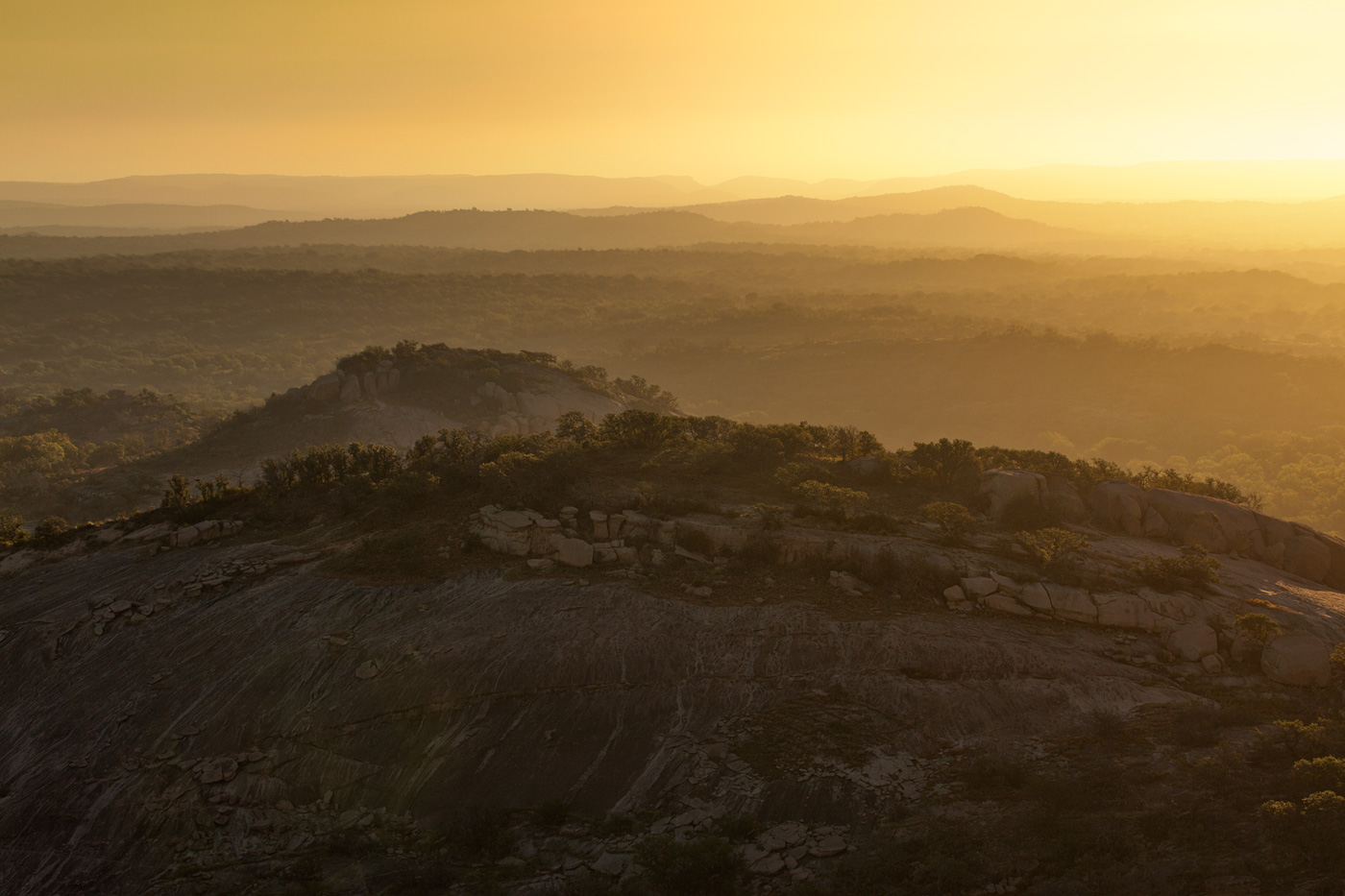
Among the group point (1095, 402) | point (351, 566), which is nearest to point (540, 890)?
point (351, 566)

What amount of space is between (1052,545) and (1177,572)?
242cm

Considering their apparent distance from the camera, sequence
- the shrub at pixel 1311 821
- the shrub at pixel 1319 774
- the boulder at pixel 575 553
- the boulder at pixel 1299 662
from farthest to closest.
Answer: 1. the boulder at pixel 575 553
2. the boulder at pixel 1299 662
3. the shrub at pixel 1319 774
4. the shrub at pixel 1311 821

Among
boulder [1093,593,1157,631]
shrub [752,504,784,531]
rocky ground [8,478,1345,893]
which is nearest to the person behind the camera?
rocky ground [8,478,1345,893]

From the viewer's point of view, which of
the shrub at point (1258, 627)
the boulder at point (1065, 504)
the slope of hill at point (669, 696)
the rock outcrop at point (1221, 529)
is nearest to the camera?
the slope of hill at point (669, 696)

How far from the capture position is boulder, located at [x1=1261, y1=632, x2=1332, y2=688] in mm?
12891

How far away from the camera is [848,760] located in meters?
11.7

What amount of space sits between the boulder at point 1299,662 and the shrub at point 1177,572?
180 centimetres

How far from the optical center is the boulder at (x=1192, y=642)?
13.6m

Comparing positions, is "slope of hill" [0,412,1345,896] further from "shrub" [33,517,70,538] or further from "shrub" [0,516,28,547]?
"shrub" [0,516,28,547]

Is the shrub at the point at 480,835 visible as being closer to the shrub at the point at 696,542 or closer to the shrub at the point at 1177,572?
the shrub at the point at 696,542

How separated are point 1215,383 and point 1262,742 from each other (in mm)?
51931

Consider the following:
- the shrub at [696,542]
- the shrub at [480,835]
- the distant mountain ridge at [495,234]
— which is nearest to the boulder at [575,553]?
the shrub at [696,542]

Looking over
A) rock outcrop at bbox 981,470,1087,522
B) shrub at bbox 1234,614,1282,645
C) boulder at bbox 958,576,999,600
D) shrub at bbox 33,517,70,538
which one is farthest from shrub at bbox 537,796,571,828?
shrub at bbox 33,517,70,538

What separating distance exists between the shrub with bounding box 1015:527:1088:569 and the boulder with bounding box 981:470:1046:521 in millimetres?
1691
